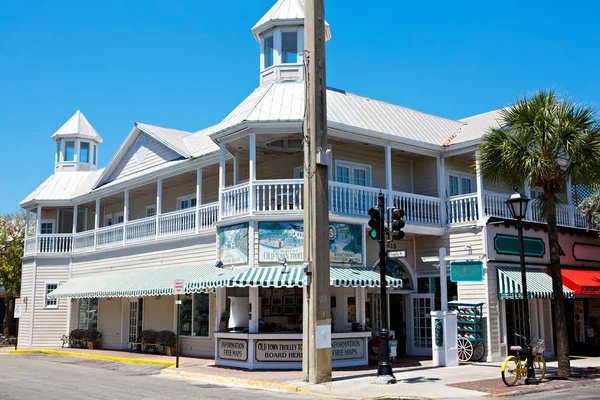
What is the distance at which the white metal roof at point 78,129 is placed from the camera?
119 ft

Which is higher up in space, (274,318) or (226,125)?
(226,125)

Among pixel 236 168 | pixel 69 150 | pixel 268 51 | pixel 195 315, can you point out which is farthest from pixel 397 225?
pixel 69 150

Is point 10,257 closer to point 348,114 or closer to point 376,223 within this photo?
point 348,114

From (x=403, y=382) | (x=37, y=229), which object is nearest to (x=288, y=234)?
(x=403, y=382)

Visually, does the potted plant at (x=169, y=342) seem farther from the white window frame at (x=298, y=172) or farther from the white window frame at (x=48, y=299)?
the white window frame at (x=48, y=299)

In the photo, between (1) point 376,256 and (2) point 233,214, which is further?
(1) point 376,256

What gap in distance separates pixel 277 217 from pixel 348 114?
4591mm

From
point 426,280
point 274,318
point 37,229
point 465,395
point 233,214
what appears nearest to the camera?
point 465,395

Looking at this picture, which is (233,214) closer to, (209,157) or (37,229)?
(209,157)

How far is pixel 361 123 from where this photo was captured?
2116 centimetres

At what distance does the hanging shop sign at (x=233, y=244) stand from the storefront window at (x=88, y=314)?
40.6 ft

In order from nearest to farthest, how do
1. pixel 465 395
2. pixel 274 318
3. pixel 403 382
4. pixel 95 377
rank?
pixel 465 395 < pixel 403 382 < pixel 95 377 < pixel 274 318

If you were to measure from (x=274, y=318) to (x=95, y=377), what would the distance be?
597 centimetres

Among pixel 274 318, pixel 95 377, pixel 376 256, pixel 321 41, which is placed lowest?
pixel 95 377
